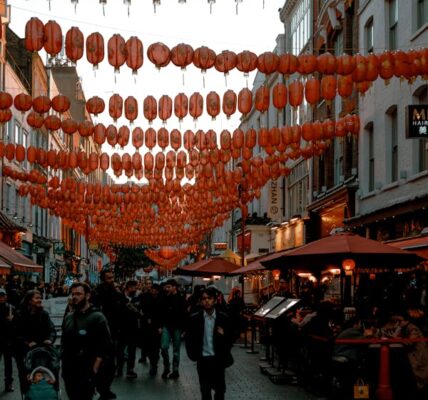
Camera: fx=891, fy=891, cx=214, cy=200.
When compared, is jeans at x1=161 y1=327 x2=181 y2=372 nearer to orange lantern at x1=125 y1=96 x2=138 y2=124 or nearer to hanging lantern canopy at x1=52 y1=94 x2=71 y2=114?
orange lantern at x1=125 y1=96 x2=138 y2=124

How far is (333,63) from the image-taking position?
52.2ft

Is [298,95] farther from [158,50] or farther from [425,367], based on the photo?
[425,367]

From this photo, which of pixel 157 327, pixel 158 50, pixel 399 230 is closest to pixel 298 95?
pixel 158 50

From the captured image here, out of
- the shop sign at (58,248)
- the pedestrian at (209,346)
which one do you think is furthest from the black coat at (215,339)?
the shop sign at (58,248)

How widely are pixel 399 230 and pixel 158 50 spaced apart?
10.8m

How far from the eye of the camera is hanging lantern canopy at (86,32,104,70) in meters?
15.5

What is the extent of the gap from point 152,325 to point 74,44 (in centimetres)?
649

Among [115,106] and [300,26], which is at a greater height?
[300,26]

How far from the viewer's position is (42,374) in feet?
35.1

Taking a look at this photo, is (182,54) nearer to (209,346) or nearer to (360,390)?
(209,346)

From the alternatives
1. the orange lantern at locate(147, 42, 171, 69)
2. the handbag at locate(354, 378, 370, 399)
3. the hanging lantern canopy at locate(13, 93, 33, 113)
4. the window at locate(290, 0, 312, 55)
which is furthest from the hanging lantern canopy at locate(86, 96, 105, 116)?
the window at locate(290, 0, 312, 55)

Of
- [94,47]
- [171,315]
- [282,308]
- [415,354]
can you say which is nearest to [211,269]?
[171,315]

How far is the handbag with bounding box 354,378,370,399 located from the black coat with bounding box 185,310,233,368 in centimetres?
212

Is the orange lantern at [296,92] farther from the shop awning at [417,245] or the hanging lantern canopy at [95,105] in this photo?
the hanging lantern canopy at [95,105]
